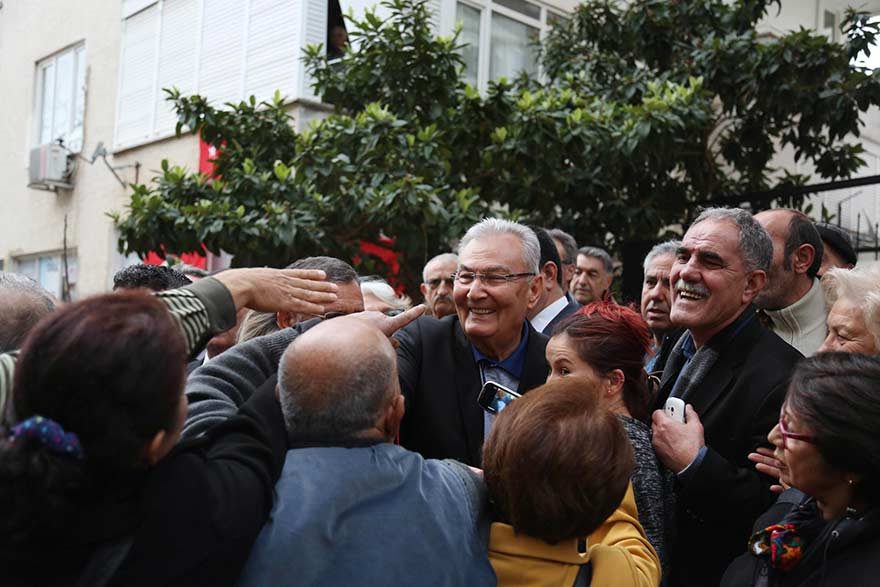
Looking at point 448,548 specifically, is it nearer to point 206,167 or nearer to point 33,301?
point 33,301

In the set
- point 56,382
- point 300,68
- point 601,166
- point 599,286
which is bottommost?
point 56,382

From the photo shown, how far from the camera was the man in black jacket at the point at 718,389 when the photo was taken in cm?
259

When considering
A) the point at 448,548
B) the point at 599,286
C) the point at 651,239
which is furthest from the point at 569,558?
the point at 651,239

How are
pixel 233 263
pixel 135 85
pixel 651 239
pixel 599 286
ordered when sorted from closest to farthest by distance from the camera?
1. pixel 599 286
2. pixel 233 263
3. pixel 651 239
4. pixel 135 85

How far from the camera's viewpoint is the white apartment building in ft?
36.3

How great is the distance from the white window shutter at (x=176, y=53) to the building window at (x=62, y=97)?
2385mm

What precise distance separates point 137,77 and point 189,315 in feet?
41.8

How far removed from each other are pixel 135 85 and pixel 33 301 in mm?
11775

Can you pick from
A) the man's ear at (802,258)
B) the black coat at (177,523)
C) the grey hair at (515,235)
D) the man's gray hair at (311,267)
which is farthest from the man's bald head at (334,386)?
the man's ear at (802,258)

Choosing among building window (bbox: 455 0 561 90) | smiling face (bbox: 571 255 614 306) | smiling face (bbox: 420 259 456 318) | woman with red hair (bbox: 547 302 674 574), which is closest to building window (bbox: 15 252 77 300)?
building window (bbox: 455 0 561 90)

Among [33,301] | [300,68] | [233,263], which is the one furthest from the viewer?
[300,68]

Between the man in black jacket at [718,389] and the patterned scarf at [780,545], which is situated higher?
the man in black jacket at [718,389]

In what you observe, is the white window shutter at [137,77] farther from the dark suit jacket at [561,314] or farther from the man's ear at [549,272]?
the man's ear at [549,272]

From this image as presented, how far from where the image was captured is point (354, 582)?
1797 mm
